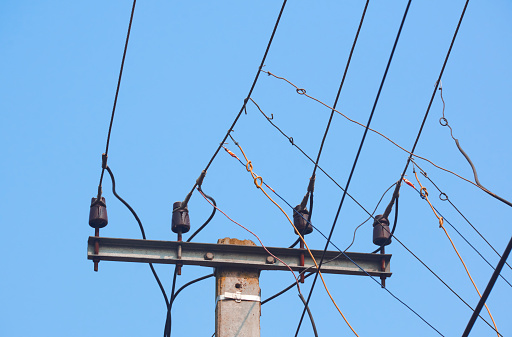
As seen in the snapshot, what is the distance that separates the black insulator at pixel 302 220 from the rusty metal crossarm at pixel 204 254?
0.81ft

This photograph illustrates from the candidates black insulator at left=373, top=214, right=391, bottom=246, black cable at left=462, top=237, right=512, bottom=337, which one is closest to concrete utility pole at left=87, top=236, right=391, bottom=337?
black insulator at left=373, top=214, right=391, bottom=246

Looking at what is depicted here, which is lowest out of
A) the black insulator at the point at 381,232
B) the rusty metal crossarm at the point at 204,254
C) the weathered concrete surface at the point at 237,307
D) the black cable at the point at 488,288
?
the black cable at the point at 488,288

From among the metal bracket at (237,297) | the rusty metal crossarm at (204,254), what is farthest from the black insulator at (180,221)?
the metal bracket at (237,297)

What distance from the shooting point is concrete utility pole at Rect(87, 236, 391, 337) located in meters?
7.04

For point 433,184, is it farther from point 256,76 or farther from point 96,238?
point 96,238

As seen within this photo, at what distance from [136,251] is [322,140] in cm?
186

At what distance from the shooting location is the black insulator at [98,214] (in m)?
7.37

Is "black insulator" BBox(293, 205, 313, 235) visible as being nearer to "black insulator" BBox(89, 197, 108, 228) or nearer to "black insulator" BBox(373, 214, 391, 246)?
"black insulator" BBox(373, 214, 391, 246)

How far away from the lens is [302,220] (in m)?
7.70

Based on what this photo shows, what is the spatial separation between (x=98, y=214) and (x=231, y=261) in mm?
1233

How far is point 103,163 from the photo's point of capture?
7672mm

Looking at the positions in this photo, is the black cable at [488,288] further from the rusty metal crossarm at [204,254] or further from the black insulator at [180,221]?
the black insulator at [180,221]

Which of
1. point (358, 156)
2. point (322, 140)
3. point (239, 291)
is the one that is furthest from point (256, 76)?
point (239, 291)

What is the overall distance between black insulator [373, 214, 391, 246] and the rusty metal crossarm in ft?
1.37
